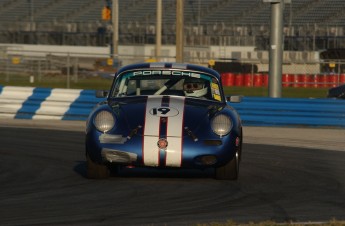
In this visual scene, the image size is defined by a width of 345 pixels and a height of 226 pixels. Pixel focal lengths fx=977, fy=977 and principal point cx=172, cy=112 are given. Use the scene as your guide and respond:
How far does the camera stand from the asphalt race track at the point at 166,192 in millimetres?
7938

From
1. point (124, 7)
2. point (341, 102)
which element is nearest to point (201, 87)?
point (341, 102)

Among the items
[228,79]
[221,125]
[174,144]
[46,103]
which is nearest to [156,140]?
[174,144]

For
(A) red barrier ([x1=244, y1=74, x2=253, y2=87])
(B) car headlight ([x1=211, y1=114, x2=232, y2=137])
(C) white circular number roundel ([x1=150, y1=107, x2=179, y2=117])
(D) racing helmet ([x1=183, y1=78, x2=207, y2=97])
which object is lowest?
(A) red barrier ([x1=244, y1=74, x2=253, y2=87])

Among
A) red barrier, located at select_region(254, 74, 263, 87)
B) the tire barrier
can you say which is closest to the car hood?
the tire barrier

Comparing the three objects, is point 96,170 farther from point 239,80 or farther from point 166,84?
point 239,80

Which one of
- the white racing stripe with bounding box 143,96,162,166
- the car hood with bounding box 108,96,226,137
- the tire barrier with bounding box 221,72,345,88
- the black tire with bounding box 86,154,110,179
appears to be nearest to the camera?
the white racing stripe with bounding box 143,96,162,166

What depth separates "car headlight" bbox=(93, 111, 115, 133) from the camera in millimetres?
10289

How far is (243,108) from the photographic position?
65.8 feet

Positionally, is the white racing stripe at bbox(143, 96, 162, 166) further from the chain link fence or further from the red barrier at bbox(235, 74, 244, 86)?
the red barrier at bbox(235, 74, 244, 86)

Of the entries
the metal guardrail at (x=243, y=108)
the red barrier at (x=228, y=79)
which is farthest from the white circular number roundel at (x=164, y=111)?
the red barrier at (x=228, y=79)

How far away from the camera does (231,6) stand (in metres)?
58.1

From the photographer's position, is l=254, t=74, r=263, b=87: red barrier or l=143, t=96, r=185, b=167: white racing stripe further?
l=254, t=74, r=263, b=87: red barrier

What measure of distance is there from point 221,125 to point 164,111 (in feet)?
2.06

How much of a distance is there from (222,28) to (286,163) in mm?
42085
